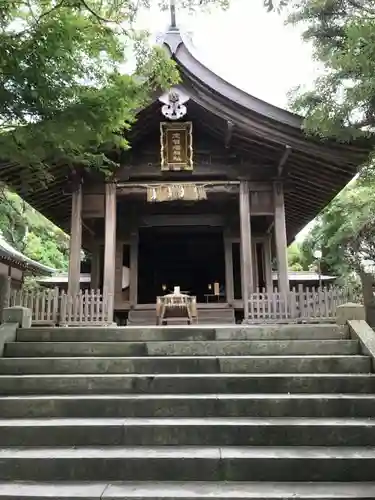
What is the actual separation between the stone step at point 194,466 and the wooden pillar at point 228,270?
26.1 feet

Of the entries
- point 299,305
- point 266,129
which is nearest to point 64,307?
point 299,305

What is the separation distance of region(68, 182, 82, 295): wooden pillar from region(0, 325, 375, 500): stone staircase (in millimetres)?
3363

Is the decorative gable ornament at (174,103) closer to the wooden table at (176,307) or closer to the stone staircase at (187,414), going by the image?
the wooden table at (176,307)

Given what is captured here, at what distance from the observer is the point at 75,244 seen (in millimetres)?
10148

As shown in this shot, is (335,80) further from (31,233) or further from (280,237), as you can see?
(31,233)

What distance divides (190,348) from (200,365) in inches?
16.1

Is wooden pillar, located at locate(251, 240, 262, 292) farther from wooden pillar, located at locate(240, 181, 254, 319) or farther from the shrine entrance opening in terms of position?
wooden pillar, located at locate(240, 181, 254, 319)

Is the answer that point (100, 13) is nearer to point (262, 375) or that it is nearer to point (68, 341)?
point (68, 341)

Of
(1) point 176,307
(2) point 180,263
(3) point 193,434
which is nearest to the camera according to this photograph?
(3) point 193,434

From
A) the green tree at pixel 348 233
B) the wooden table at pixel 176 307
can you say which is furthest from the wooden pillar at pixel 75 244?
the green tree at pixel 348 233

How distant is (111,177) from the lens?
10328 mm

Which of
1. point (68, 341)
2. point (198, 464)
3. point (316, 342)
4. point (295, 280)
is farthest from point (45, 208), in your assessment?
point (295, 280)

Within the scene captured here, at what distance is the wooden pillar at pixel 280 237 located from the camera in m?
10.1

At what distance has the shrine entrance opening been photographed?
14.6 metres
